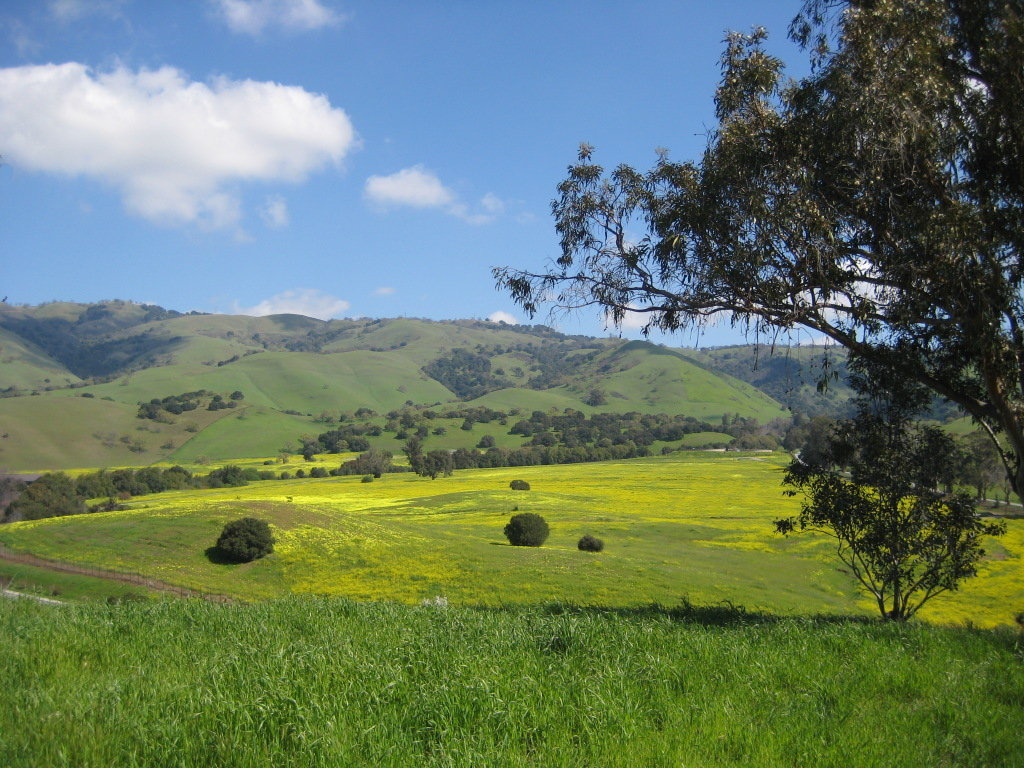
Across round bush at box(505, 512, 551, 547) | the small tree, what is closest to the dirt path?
round bush at box(505, 512, 551, 547)

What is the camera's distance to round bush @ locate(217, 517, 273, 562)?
108 ft

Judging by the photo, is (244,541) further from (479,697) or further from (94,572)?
(479,697)

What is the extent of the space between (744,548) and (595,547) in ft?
38.0

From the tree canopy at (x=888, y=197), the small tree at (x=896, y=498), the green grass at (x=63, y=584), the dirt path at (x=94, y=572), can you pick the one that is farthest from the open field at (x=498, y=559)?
the tree canopy at (x=888, y=197)

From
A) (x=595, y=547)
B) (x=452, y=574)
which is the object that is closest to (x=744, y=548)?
(x=595, y=547)

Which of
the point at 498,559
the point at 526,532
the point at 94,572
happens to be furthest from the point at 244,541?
the point at 526,532

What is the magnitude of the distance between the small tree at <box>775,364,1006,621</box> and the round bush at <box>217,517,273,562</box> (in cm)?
2616

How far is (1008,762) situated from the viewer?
483 centimetres

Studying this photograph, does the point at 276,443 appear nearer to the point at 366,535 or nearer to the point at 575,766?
the point at 366,535

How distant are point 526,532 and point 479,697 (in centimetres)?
3655

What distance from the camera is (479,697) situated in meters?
4.80

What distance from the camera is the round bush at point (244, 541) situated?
108 feet

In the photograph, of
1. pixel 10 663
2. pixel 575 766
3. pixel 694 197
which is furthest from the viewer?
pixel 694 197

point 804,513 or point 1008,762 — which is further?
point 804,513
